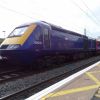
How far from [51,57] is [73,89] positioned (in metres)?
9.69

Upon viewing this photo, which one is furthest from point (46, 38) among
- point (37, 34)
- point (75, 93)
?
point (75, 93)

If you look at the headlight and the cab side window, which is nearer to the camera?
the headlight

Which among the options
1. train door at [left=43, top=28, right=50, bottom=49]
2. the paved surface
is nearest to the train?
train door at [left=43, top=28, right=50, bottom=49]

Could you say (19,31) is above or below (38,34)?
above

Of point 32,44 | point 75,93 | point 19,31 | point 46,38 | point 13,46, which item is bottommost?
point 75,93

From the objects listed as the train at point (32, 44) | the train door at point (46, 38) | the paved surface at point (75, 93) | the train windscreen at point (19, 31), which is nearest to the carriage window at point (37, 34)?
the train at point (32, 44)

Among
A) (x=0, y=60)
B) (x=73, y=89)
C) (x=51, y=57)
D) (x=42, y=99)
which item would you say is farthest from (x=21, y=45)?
(x=42, y=99)

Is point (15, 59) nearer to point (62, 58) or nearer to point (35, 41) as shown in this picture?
point (35, 41)

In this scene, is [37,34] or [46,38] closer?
[37,34]

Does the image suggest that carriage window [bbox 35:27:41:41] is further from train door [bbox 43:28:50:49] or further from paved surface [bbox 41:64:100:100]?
paved surface [bbox 41:64:100:100]

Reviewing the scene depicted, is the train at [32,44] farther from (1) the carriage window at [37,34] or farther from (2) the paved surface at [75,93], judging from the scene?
(2) the paved surface at [75,93]

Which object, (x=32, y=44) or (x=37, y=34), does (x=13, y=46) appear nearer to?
(x=32, y=44)

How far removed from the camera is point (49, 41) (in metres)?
17.8

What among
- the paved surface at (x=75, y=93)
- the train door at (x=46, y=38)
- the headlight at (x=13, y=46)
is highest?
the train door at (x=46, y=38)
